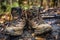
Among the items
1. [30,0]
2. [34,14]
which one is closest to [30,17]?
[34,14]

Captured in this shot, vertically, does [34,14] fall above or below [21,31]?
above

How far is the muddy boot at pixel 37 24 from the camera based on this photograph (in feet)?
8.27

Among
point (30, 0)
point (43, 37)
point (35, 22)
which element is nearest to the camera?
point (43, 37)

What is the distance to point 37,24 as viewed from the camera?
2.64m

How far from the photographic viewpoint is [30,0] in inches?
217

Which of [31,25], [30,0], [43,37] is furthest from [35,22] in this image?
[30,0]

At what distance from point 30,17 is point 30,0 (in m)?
2.81

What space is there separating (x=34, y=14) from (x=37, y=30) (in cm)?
25

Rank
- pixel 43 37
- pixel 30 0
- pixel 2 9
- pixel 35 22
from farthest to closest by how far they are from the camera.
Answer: pixel 30 0 → pixel 2 9 → pixel 35 22 → pixel 43 37

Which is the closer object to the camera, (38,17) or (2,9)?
(38,17)

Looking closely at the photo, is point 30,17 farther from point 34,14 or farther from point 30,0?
point 30,0

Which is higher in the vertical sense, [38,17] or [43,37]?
[38,17]

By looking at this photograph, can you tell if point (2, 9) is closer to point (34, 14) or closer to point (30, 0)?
point (30, 0)

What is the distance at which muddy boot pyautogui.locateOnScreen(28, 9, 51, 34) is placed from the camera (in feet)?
8.27
